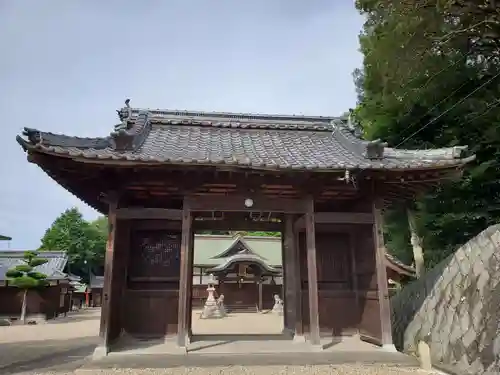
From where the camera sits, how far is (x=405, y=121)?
564 inches

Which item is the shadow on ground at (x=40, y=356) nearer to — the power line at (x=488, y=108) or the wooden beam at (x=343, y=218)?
the wooden beam at (x=343, y=218)

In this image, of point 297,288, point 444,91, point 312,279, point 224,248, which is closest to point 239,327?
point 297,288

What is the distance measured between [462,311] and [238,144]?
5.65 m

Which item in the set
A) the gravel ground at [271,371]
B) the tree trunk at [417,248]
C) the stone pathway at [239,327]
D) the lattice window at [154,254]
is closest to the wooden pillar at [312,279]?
the gravel ground at [271,371]

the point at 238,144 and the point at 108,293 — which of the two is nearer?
the point at 108,293

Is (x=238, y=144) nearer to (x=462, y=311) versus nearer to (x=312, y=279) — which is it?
(x=312, y=279)

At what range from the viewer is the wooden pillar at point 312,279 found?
7445mm

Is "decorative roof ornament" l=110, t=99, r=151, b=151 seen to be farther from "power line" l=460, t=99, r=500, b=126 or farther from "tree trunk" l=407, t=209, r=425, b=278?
"tree trunk" l=407, t=209, r=425, b=278

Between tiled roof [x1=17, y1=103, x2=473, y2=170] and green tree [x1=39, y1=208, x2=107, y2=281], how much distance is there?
44.7m

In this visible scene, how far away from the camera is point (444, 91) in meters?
13.3

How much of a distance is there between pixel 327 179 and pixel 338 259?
259cm

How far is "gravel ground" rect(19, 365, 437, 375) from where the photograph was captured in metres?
6.37

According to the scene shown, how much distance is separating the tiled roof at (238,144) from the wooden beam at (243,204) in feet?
2.78

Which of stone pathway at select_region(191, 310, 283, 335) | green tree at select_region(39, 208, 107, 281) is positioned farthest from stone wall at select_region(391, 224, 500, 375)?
green tree at select_region(39, 208, 107, 281)
